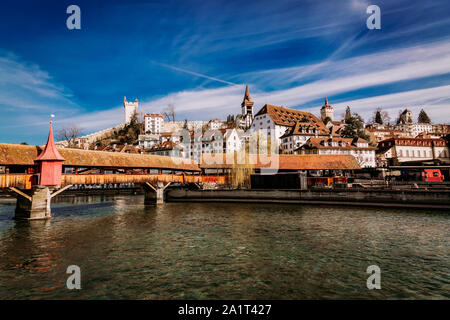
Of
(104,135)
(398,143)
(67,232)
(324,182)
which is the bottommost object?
(67,232)

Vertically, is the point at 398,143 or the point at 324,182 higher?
the point at 398,143

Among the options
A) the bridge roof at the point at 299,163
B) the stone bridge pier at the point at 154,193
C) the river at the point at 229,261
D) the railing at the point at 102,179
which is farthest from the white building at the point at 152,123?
the river at the point at 229,261

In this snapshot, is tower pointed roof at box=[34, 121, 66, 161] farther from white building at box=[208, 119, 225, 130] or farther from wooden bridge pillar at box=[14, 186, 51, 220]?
white building at box=[208, 119, 225, 130]

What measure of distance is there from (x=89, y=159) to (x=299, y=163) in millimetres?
30015

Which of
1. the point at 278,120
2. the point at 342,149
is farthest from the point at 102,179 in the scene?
the point at 278,120

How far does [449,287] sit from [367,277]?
220cm

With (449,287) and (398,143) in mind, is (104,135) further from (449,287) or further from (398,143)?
(449,287)

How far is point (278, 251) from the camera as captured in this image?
417 inches

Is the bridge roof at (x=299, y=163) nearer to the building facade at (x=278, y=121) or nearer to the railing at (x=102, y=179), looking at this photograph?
the railing at (x=102, y=179)

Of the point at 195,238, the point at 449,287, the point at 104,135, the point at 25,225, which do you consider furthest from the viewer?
the point at 104,135

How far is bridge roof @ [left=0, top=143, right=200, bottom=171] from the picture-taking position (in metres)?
19.5

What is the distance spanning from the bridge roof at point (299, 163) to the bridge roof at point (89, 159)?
17.2ft

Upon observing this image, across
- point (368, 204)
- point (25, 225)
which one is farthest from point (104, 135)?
point (368, 204)
